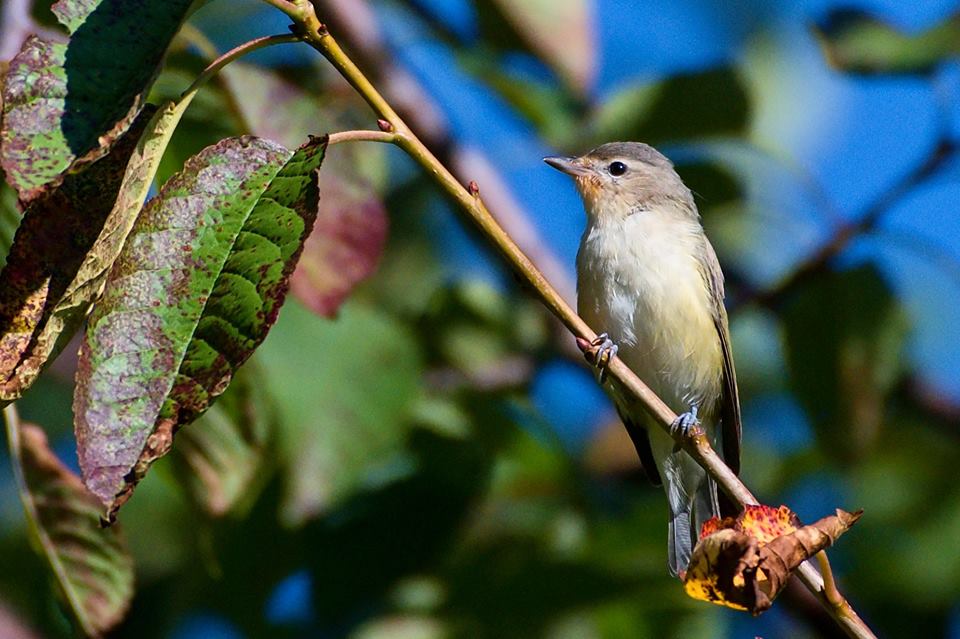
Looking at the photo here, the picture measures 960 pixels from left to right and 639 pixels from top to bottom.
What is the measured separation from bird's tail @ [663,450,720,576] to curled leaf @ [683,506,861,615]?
5.28 feet

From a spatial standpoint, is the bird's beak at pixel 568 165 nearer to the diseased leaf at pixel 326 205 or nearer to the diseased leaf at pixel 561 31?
the diseased leaf at pixel 561 31

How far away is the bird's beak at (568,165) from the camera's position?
13.0 ft

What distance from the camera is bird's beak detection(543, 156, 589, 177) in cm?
398

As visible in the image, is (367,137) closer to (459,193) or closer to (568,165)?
(459,193)

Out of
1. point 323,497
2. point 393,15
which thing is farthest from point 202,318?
point 393,15

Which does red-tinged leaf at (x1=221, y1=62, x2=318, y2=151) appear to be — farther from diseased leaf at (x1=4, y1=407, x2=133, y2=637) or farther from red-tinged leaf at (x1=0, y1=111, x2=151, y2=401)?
red-tinged leaf at (x1=0, y1=111, x2=151, y2=401)

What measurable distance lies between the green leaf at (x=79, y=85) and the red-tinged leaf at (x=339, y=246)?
864mm

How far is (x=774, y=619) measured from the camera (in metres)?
3.97

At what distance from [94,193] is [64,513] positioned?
1.07m

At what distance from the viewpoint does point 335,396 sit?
309 cm

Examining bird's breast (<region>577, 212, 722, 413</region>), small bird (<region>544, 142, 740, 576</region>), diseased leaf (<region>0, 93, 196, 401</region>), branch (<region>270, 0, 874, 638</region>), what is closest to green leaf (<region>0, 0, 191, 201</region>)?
diseased leaf (<region>0, 93, 196, 401</region>)

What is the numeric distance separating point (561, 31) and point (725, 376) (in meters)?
1.29

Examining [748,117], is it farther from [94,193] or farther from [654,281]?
[94,193]

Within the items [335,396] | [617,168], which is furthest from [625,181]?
[335,396]
